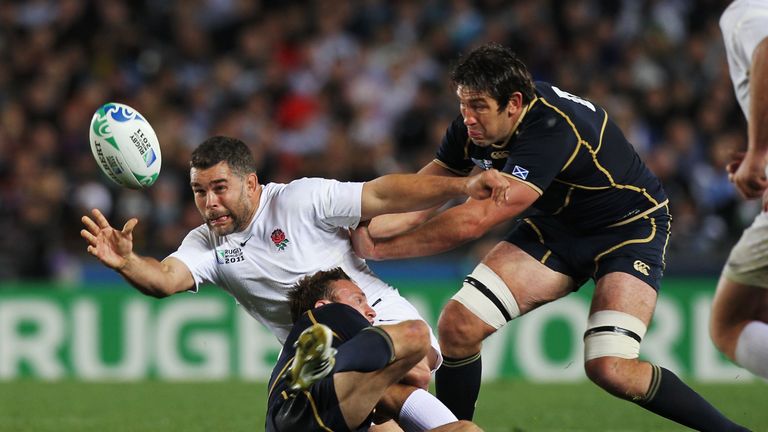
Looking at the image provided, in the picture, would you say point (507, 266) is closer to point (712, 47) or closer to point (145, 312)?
point (145, 312)

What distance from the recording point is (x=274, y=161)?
44.9 feet

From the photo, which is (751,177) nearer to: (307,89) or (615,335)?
(615,335)

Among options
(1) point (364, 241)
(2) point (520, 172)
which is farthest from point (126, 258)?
(2) point (520, 172)

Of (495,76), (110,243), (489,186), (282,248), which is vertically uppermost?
(495,76)

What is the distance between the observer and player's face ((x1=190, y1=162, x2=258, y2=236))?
6.36 meters

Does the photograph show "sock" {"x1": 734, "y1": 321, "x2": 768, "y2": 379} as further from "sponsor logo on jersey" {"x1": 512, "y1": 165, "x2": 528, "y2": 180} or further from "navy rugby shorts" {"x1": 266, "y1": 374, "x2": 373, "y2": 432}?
"navy rugby shorts" {"x1": 266, "y1": 374, "x2": 373, "y2": 432}

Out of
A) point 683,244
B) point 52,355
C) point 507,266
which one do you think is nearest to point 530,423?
point 507,266

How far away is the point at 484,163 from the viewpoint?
6816mm

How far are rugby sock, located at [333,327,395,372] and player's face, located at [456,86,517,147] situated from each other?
1.42 meters

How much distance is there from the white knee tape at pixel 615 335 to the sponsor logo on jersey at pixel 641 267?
0.28 metres

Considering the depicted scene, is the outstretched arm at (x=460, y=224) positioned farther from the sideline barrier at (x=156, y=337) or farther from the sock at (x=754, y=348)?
the sideline barrier at (x=156, y=337)

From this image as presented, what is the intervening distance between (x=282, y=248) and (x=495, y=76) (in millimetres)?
1475

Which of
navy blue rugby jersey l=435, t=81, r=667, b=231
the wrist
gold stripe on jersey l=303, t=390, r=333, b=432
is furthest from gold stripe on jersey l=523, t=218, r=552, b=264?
the wrist

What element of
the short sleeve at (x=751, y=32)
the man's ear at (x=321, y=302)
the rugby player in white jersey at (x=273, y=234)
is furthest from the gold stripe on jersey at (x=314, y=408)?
the short sleeve at (x=751, y=32)
